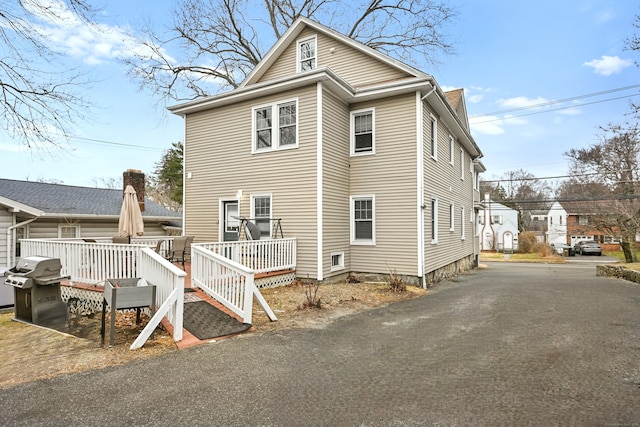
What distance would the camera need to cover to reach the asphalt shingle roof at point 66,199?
13815 millimetres

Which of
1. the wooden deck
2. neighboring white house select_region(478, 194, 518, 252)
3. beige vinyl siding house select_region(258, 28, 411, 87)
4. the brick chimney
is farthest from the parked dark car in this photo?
the wooden deck

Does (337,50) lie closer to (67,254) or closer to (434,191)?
(434,191)

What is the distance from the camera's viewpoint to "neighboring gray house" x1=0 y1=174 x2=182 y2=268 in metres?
12.3

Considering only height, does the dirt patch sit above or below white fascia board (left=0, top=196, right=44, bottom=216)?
below

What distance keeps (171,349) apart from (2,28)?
6932 mm

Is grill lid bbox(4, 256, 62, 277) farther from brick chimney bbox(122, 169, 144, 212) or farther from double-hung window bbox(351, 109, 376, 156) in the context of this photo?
brick chimney bbox(122, 169, 144, 212)

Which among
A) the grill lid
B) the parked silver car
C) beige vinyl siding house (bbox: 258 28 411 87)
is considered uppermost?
beige vinyl siding house (bbox: 258 28 411 87)

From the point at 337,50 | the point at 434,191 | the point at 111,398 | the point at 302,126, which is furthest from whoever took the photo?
the point at 337,50

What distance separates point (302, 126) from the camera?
1028cm

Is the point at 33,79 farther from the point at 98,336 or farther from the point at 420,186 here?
the point at 420,186

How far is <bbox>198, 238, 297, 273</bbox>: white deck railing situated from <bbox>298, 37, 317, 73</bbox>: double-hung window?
7.05 m

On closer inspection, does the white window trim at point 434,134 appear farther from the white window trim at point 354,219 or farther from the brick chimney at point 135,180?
the brick chimney at point 135,180

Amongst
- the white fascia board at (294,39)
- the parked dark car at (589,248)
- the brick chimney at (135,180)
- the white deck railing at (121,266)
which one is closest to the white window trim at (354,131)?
the white fascia board at (294,39)

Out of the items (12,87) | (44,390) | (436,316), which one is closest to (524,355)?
(436,316)
